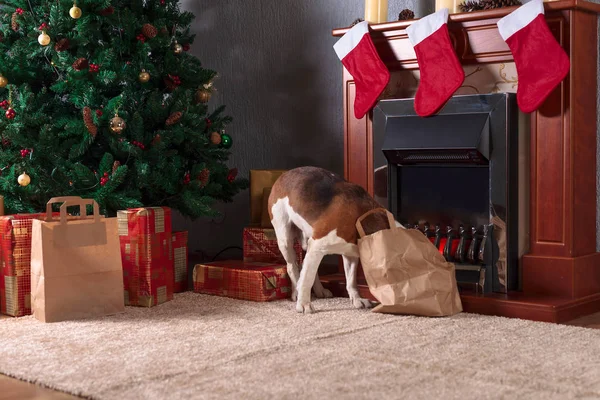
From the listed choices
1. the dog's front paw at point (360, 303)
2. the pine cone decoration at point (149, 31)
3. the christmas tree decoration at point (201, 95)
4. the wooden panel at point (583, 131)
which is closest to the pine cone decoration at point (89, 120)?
the pine cone decoration at point (149, 31)

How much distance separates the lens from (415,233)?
2734 mm

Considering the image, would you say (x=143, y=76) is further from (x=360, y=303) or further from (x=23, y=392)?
(x=23, y=392)

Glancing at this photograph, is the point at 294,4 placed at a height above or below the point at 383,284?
above

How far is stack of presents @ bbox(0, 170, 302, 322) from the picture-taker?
8.82ft

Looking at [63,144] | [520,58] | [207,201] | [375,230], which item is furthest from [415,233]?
[63,144]

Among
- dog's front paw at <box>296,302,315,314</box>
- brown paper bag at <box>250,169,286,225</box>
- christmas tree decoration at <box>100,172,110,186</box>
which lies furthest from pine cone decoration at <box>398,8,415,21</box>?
christmas tree decoration at <box>100,172,110,186</box>

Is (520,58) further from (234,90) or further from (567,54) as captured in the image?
(234,90)

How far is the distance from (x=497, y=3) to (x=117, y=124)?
1520 mm

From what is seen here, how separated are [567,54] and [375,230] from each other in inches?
35.3

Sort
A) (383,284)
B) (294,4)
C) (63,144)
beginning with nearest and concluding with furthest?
(383,284) < (63,144) < (294,4)

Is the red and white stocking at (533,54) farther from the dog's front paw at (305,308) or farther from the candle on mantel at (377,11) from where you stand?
the dog's front paw at (305,308)

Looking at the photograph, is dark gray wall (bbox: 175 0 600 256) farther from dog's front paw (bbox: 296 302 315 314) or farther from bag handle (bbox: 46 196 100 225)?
bag handle (bbox: 46 196 100 225)

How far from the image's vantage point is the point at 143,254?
9.77ft

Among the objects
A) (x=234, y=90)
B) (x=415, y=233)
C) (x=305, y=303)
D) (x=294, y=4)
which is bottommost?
(x=305, y=303)
